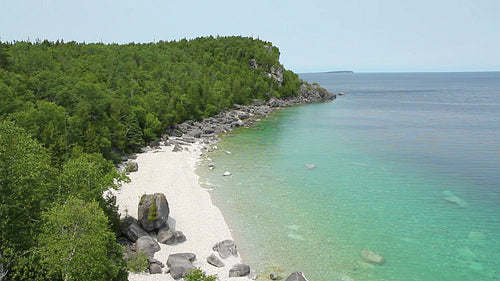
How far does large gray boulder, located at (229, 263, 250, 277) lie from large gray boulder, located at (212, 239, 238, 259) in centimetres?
265

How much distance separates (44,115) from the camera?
4859cm

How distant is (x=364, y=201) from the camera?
150ft

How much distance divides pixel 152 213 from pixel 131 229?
93.7 inches

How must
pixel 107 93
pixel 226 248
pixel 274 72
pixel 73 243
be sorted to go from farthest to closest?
1. pixel 274 72
2. pixel 107 93
3. pixel 226 248
4. pixel 73 243

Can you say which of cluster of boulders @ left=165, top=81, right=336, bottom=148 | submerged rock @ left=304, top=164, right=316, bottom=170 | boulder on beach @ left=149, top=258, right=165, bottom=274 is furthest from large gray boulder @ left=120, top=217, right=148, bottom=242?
cluster of boulders @ left=165, top=81, right=336, bottom=148

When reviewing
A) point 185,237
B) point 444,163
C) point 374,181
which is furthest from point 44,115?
point 444,163

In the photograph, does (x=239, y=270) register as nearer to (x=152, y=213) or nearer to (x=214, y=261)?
(x=214, y=261)

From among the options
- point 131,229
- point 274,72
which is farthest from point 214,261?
point 274,72

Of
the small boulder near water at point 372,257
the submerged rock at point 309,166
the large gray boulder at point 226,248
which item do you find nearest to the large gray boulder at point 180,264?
Result: the large gray boulder at point 226,248

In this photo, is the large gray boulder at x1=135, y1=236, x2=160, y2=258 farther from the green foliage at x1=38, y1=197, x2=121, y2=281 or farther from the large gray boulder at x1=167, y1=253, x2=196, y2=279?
the green foliage at x1=38, y1=197, x2=121, y2=281

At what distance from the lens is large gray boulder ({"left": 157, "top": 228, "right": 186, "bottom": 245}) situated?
33344mm

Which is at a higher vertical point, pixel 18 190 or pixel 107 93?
pixel 107 93

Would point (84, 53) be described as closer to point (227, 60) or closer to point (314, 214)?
point (227, 60)

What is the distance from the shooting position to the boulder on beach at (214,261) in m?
30.1
